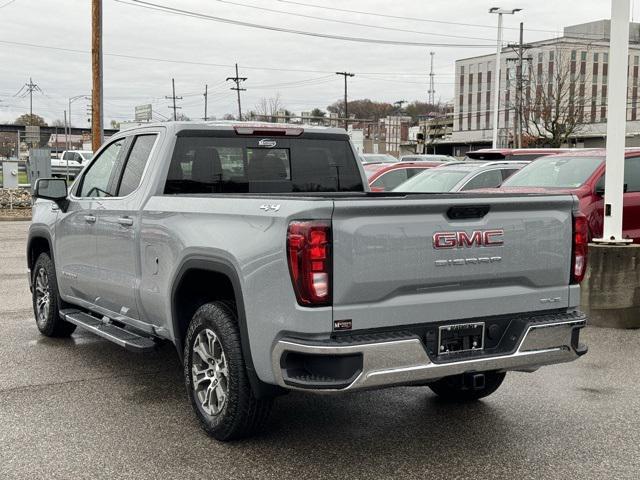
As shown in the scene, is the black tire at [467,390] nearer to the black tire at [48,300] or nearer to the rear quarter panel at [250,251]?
the rear quarter panel at [250,251]

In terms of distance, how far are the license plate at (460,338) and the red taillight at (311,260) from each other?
0.73 m

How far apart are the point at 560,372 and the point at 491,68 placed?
113842mm

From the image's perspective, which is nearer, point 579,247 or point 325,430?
point 579,247

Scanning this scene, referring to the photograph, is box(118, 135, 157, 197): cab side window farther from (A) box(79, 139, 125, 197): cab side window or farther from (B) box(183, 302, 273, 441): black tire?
(B) box(183, 302, 273, 441): black tire

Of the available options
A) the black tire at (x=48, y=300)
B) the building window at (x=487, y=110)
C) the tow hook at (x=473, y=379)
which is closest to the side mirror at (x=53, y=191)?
the black tire at (x=48, y=300)

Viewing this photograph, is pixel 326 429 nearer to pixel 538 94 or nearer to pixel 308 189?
pixel 308 189

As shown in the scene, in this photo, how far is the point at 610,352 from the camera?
724 cm

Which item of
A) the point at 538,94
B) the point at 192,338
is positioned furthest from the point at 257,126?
the point at 538,94

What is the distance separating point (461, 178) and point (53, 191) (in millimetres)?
7520

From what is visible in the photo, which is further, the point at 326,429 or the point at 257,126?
the point at 257,126

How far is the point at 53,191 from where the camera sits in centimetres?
689

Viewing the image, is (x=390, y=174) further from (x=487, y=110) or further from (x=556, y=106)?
(x=487, y=110)

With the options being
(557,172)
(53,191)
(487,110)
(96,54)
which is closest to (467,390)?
(53,191)

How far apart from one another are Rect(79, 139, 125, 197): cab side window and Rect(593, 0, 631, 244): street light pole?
522 cm
